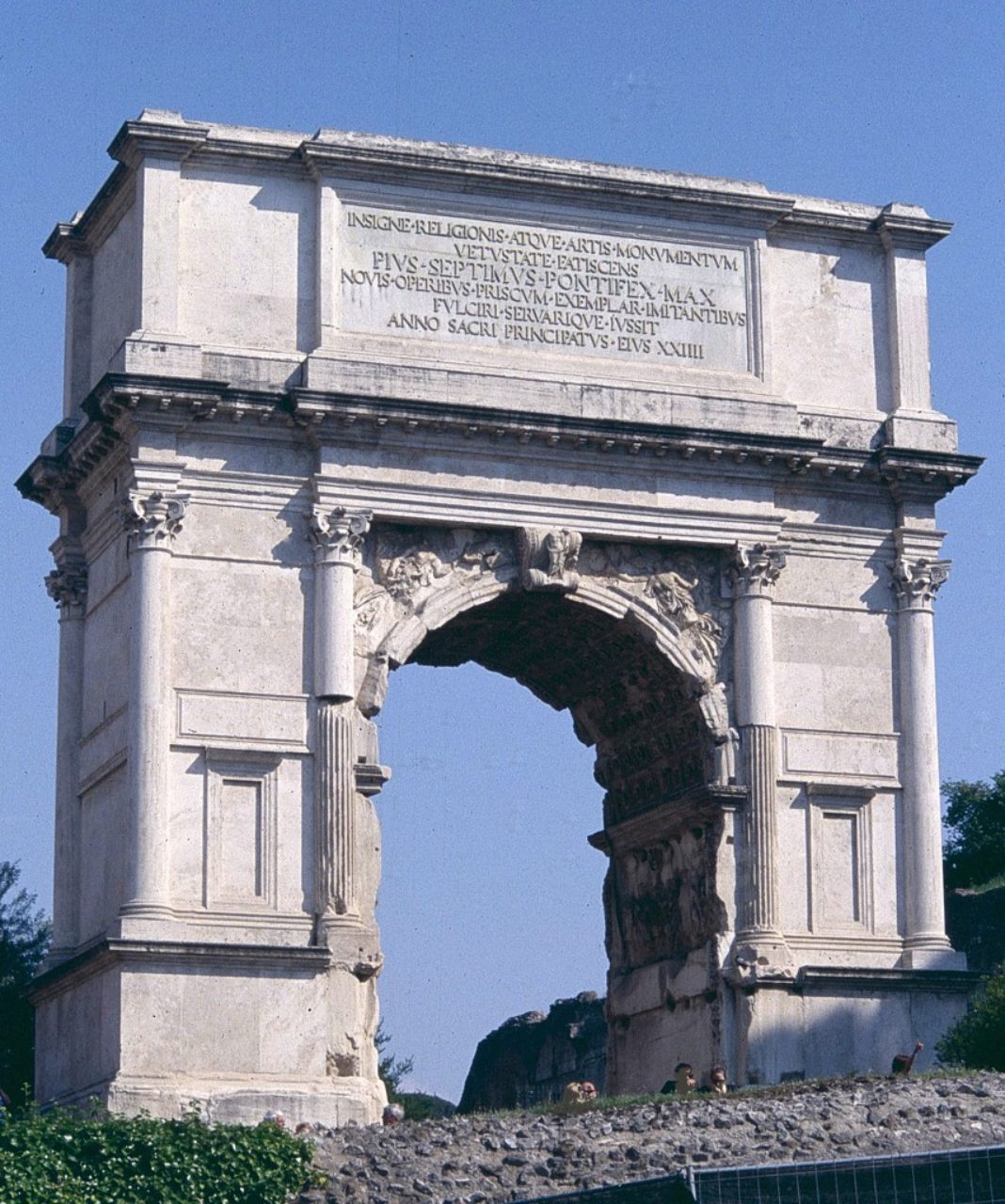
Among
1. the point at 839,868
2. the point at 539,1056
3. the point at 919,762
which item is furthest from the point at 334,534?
the point at 539,1056

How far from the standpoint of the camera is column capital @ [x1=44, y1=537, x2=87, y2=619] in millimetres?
35938

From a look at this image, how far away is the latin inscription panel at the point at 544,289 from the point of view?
35062mm

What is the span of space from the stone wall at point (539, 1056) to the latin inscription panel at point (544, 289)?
12661mm

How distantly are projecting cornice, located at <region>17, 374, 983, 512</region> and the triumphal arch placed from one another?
0.05 m

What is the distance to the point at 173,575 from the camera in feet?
110

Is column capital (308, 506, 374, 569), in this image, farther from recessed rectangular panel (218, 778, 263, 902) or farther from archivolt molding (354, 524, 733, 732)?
recessed rectangular panel (218, 778, 263, 902)

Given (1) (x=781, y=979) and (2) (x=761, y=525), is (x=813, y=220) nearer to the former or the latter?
(2) (x=761, y=525)

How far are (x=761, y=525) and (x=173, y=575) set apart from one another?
22.6 feet

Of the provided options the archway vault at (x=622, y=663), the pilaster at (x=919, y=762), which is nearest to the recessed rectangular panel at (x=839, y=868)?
the pilaster at (x=919, y=762)

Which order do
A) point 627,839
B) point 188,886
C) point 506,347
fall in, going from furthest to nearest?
point 627,839 → point 506,347 → point 188,886

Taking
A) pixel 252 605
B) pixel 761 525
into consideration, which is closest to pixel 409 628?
pixel 252 605

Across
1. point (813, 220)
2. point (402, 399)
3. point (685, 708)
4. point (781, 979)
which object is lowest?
point (781, 979)

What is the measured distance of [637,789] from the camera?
123 ft

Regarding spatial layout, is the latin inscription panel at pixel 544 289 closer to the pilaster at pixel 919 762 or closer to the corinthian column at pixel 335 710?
the corinthian column at pixel 335 710
